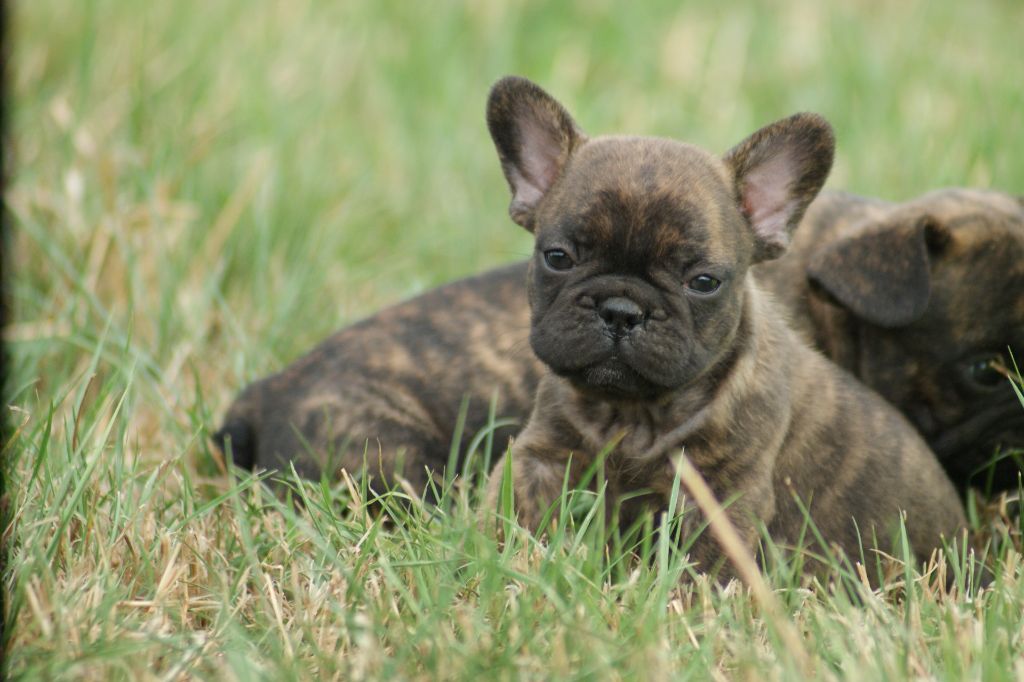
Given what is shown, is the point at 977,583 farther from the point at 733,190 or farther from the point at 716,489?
the point at 733,190

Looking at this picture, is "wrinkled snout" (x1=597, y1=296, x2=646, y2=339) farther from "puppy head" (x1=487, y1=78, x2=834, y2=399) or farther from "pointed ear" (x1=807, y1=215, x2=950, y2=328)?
"pointed ear" (x1=807, y1=215, x2=950, y2=328)

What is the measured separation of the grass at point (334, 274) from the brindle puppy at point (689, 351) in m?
0.30

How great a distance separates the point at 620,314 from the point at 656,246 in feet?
0.83

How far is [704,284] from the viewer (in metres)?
3.89

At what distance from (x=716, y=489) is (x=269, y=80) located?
5.14 m

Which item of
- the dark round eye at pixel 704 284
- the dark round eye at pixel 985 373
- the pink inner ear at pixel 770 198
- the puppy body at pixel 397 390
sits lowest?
the puppy body at pixel 397 390

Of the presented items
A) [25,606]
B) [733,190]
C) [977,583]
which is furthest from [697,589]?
[25,606]

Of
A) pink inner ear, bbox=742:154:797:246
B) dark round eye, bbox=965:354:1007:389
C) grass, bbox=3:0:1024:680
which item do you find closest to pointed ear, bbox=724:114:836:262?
pink inner ear, bbox=742:154:797:246

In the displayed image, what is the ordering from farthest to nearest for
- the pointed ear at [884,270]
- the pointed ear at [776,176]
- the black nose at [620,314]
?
the pointed ear at [884,270] < the pointed ear at [776,176] < the black nose at [620,314]

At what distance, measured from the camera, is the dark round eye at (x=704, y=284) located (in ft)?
12.7

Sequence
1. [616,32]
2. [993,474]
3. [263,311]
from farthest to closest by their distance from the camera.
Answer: [616,32]
[263,311]
[993,474]

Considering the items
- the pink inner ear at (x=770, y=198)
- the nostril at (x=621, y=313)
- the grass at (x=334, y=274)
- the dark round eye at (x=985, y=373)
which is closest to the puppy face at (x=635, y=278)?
the nostril at (x=621, y=313)

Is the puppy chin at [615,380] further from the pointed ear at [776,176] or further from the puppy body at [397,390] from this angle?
the puppy body at [397,390]

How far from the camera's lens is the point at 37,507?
11.6 feet
